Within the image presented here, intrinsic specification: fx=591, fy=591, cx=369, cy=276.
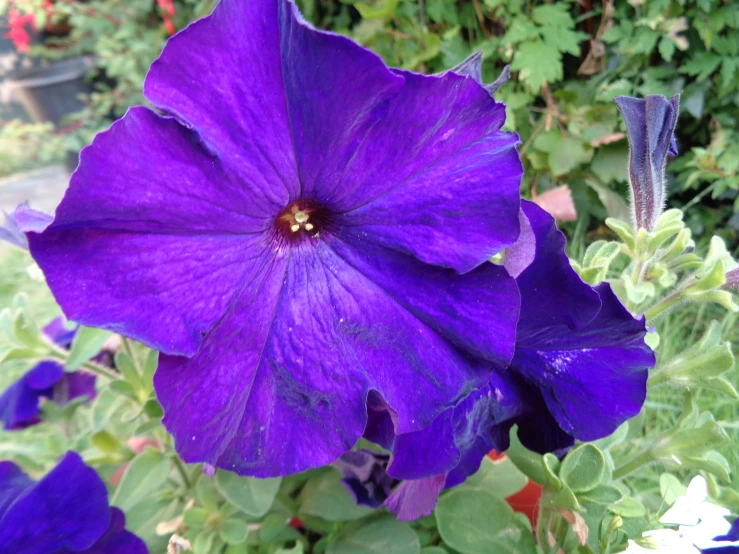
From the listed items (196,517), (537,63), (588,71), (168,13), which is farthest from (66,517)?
(168,13)

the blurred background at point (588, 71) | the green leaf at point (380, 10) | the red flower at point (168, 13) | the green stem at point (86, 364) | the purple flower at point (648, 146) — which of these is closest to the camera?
the purple flower at point (648, 146)

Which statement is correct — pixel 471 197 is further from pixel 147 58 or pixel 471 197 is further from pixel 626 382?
pixel 147 58

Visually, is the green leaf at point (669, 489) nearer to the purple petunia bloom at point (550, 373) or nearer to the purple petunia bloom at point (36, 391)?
the purple petunia bloom at point (550, 373)

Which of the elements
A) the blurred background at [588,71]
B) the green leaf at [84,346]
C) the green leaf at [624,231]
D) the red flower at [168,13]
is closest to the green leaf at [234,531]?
the green leaf at [84,346]

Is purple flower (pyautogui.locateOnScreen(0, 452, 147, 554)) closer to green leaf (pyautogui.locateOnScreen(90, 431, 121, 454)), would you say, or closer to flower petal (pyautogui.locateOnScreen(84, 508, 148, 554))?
flower petal (pyautogui.locateOnScreen(84, 508, 148, 554))

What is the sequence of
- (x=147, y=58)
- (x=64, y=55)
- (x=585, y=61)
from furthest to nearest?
(x=64, y=55), (x=147, y=58), (x=585, y=61)

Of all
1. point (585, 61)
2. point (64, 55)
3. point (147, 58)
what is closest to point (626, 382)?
point (585, 61)

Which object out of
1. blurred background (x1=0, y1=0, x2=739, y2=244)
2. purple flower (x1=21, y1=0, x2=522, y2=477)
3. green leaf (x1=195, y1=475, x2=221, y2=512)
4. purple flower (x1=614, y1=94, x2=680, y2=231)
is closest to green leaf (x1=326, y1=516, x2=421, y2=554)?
green leaf (x1=195, y1=475, x2=221, y2=512)
